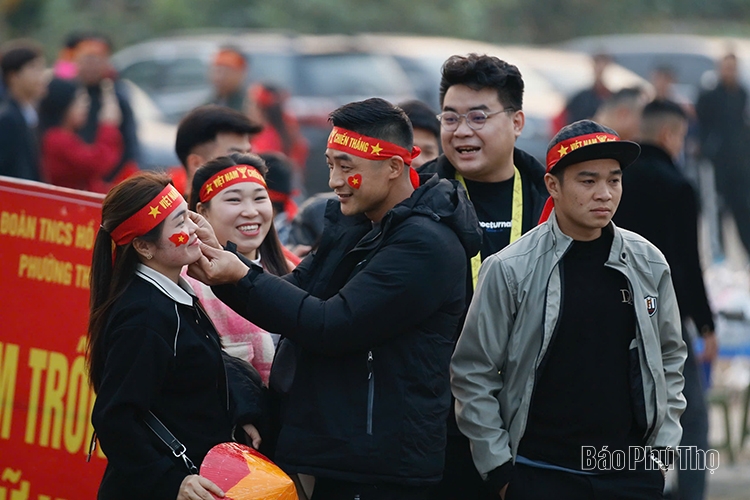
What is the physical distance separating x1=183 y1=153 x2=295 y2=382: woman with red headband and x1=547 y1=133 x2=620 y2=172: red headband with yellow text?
118 cm

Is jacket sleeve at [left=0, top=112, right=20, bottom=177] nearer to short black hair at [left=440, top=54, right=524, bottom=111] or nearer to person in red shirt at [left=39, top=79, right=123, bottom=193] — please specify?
person in red shirt at [left=39, top=79, right=123, bottom=193]

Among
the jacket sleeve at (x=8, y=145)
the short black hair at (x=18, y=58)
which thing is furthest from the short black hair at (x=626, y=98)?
the short black hair at (x=18, y=58)

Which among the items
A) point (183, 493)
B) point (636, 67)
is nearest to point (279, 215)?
point (183, 493)

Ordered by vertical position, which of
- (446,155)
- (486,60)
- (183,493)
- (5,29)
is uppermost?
(5,29)

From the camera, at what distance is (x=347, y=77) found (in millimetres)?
17500

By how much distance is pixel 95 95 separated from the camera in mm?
11250

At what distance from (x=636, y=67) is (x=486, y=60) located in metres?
20.5

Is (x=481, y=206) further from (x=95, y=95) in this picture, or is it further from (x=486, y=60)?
(x=95, y=95)

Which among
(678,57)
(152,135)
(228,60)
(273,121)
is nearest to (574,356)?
(273,121)

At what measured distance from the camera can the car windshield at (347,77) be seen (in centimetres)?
1741

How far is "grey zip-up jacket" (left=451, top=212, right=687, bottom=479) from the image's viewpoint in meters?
4.08

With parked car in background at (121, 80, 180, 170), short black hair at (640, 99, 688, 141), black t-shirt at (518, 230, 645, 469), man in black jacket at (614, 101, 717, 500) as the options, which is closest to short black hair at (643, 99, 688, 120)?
short black hair at (640, 99, 688, 141)

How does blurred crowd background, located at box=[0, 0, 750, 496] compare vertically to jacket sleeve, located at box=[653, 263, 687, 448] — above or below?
above

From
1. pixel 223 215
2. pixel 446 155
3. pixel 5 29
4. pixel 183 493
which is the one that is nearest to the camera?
pixel 183 493
